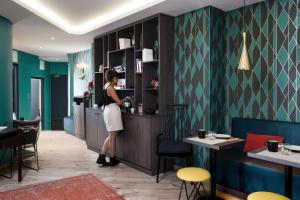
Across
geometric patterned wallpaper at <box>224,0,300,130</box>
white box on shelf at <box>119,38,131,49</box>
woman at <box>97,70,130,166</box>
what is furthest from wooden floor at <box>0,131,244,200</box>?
white box on shelf at <box>119,38,131,49</box>

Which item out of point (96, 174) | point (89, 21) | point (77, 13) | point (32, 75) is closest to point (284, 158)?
point (96, 174)

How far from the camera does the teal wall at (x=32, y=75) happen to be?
7.31 metres

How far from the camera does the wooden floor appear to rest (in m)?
3.03

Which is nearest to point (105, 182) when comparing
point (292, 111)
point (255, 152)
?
point (255, 152)

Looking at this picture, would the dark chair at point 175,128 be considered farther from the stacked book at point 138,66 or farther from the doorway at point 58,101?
the doorway at point 58,101

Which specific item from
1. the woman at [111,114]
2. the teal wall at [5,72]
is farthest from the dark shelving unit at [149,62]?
the teal wall at [5,72]

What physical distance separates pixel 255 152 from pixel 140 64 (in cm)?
244

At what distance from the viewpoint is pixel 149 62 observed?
3.94 metres

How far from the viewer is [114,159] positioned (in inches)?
162

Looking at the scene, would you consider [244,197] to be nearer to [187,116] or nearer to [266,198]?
[266,198]

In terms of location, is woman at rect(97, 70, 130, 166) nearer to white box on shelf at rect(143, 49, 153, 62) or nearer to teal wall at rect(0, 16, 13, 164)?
white box on shelf at rect(143, 49, 153, 62)

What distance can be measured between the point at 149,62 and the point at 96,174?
1934 millimetres

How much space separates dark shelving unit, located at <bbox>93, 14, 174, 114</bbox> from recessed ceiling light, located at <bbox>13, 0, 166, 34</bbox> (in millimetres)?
284

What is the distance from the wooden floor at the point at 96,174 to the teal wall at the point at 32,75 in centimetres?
287
